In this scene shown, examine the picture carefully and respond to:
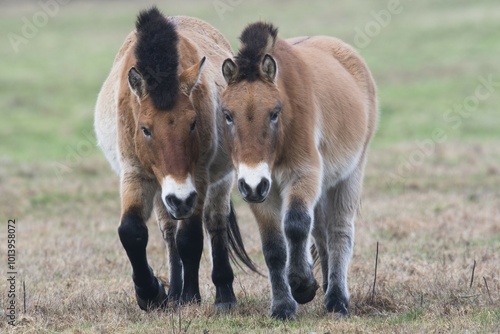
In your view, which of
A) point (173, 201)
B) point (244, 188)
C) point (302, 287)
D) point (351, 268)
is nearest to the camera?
point (244, 188)

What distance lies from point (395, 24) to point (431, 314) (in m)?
35.7

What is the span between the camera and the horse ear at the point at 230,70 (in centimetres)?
662

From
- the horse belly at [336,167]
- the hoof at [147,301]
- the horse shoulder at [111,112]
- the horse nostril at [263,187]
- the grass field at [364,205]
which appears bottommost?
the grass field at [364,205]

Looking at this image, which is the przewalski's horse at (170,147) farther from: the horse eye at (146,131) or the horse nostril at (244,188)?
the horse nostril at (244,188)

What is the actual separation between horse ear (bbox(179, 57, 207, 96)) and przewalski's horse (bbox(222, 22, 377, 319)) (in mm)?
288

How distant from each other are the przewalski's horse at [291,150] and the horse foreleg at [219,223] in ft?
3.06

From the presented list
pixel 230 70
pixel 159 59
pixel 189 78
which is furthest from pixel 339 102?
pixel 159 59

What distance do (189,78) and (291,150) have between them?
39.1 inches

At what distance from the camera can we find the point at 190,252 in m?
7.52

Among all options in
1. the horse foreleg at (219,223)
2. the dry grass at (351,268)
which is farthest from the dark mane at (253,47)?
the dry grass at (351,268)

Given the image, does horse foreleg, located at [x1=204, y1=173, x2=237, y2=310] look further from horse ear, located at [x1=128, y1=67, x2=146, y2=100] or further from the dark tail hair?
horse ear, located at [x1=128, y1=67, x2=146, y2=100]

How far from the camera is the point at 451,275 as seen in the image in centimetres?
800

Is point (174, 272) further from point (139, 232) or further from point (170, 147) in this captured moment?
point (170, 147)

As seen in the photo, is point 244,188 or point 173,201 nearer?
point 244,188
